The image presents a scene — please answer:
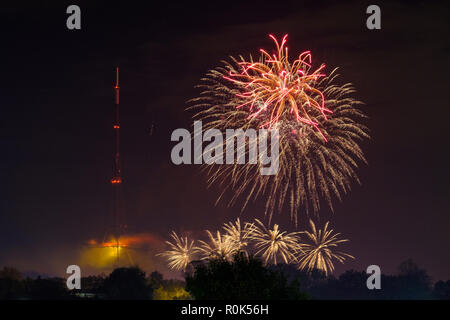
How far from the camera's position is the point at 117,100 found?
162 m

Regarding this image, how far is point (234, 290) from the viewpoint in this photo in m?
118
